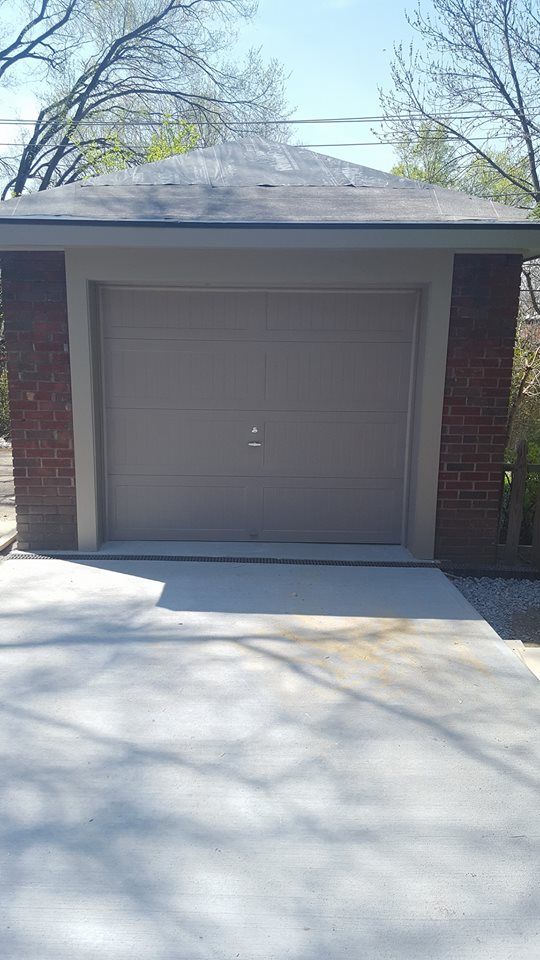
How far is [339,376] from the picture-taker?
20.4 feet

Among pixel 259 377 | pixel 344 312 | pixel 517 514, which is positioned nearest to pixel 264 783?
pixel 259 377

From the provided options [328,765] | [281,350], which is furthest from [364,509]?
[328,765]

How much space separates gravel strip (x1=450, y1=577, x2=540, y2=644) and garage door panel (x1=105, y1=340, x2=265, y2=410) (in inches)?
99.1

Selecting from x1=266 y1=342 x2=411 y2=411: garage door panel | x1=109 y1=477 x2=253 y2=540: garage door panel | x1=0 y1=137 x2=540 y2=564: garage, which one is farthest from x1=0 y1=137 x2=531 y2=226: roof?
x1=109 y1=477 x2=253 y2=540: garage door panel

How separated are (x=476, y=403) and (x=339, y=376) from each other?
1216 mm

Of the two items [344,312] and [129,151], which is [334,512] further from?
[129,151]

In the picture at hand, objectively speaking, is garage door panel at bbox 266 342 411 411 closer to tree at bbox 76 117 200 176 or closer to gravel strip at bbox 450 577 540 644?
gravel strip at bbox 450 577 540 644

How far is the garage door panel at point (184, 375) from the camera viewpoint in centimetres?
620

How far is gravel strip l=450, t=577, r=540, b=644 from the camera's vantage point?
516 cm

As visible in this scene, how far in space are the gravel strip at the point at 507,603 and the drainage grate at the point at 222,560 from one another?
1.30 ft

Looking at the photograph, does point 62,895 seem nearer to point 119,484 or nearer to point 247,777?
point 247,777

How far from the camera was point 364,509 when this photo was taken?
6.43m

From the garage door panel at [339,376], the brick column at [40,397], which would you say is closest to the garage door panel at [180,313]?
the garage door panel at [339,376]

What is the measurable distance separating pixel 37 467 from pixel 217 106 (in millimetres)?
16578
